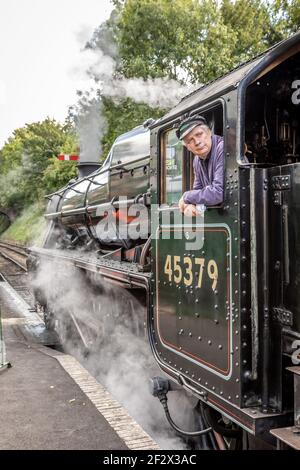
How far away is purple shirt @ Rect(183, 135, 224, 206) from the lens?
→ 2.73m

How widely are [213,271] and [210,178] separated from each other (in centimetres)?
56

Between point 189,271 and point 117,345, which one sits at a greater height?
point 189,271

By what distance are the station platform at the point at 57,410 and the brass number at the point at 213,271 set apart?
151 centimetres

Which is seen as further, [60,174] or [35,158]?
[35,158]

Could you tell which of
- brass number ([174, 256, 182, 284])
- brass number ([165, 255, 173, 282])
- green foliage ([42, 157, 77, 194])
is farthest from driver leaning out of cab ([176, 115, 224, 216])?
green foliage ([42, 157, 77, 194])

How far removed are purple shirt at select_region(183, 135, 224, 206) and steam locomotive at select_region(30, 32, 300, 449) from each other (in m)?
0.06

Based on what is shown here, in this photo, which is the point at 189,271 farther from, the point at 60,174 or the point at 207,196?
the point at 60,174

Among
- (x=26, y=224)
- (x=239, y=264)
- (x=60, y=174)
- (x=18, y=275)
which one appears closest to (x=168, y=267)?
(x=239, y=264)

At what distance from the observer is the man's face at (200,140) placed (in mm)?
2861

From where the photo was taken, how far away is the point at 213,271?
9.23ft

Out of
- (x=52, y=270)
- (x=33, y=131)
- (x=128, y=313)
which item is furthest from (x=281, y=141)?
(x=33, y=131)

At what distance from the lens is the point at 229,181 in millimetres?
2668

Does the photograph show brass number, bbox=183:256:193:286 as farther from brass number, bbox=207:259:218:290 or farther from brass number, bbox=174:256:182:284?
brass number, bbox=207:259:218:290

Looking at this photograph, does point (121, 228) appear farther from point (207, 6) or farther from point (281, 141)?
point (207, 6)
